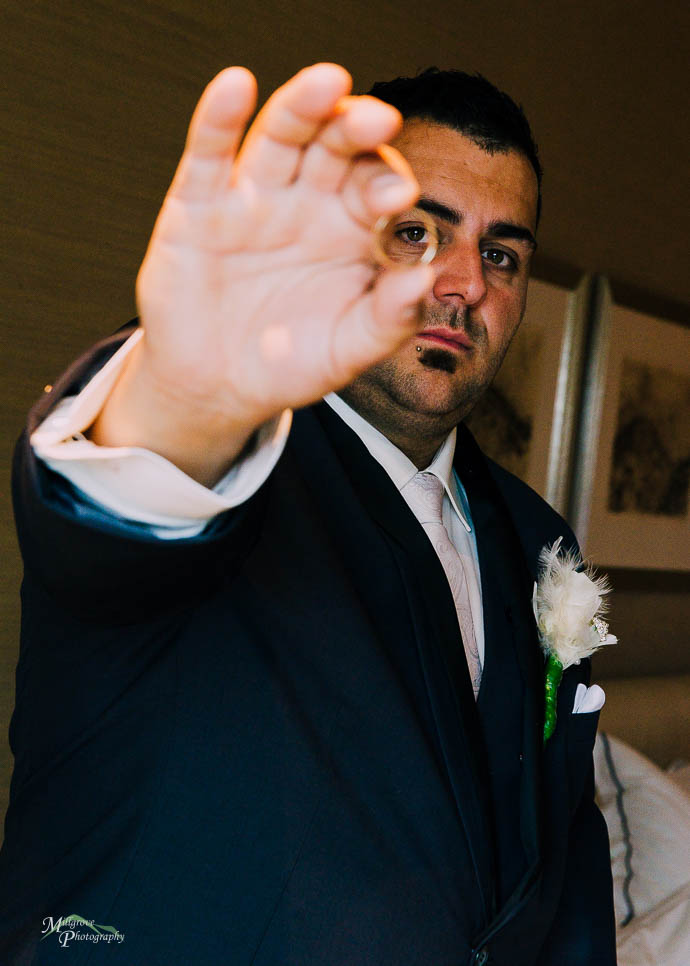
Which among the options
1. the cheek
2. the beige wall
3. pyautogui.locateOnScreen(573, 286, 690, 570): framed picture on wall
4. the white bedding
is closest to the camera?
the cheek

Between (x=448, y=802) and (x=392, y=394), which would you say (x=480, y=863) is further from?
(x=392, y=394)

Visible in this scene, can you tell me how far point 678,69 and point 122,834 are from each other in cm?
269

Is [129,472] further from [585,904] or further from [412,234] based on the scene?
[585,904]

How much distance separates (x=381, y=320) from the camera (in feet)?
1.87

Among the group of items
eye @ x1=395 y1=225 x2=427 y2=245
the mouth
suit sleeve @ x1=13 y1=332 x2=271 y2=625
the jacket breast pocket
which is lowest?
the jacket breast pocket

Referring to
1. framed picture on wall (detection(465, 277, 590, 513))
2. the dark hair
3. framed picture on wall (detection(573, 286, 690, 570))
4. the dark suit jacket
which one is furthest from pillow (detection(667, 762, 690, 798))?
the dark hair

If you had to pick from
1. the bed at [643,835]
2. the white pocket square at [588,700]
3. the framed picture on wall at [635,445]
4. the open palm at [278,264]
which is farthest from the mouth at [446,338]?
the framed picture on wall at [635,445]

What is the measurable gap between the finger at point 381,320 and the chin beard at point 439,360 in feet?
2.07

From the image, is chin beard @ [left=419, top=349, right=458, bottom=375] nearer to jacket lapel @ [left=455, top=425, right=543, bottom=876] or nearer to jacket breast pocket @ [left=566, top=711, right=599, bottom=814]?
jacket lapel @ [left=455, top=425, right=543, bottom=876]

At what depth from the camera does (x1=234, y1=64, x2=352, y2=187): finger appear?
1.71 feet

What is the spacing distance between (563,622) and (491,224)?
573 mm

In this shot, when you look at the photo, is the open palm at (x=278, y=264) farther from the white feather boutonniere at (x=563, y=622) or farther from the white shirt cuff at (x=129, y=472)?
the white feather boutonniere at (x=563, y=622)

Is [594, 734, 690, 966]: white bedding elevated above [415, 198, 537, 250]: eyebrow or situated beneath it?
situated beneath

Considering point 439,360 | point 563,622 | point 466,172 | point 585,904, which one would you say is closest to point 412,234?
point 466,172
